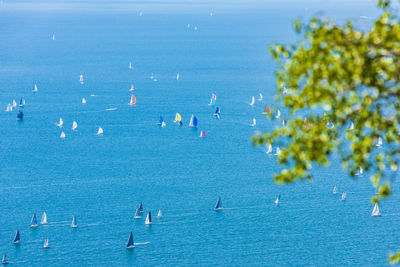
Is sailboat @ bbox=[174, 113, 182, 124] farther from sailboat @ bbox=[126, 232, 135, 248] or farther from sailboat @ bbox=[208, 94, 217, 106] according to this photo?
sailboat @ bbox=[126, 232, 135, 248]

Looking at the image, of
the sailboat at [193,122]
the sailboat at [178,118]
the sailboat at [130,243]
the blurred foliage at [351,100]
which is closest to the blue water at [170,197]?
the sailboat at [130,243]

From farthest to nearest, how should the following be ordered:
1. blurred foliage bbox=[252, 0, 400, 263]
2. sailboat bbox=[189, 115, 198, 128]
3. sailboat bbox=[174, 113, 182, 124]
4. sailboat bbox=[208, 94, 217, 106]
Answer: sailboat bbox=[208, 94, 217, 106] → sailboat bbox=[174, 113, 182, 124] → sailboat bbox=[189, 115, 198, 128] → blurred foliage bbox=[252, 0, 400, 263]

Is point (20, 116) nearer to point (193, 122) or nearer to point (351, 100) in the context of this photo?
point (193, 122)

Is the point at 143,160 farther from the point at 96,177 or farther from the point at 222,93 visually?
the point at 222,93

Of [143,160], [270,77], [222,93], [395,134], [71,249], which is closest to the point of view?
[395,134]

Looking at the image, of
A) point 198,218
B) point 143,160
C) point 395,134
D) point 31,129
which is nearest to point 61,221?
point 198,218

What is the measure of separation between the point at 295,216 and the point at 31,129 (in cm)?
6392

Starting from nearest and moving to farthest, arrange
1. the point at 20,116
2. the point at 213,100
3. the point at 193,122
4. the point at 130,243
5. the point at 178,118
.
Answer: the point at 130,243
the point at 193,122
the point at 178,118
the point at 20,116
the point at 213,100

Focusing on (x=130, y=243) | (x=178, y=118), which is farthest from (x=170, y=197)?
(x=178, y=118)

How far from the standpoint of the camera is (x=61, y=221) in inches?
3706

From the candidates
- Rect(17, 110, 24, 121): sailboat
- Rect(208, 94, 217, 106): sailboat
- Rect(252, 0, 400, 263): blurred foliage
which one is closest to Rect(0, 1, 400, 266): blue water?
Rect(17, 110, 24, 121): sailboat

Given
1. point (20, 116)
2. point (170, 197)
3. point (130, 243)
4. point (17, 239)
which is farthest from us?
point (20, 116)

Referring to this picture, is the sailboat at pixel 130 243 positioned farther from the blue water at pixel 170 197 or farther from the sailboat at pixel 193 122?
the sailboat at pixel 193 122

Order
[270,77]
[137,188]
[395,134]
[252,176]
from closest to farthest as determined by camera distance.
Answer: [395,134] < [137,188] < [252,176] < [270,77]
